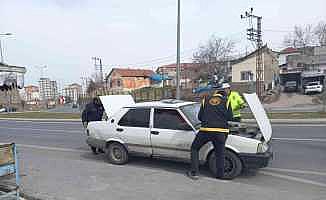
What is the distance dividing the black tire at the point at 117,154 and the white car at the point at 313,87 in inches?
1567

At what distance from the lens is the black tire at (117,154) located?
7523mm

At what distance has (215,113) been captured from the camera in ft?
19.6

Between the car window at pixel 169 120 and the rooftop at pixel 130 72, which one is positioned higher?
the rooftop at pixel 130 72

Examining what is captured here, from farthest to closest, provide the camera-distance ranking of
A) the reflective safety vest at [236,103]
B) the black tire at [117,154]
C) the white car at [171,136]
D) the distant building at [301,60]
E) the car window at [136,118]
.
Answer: the distant building at [301,60] → the reflective safety vest at [236,103] → the black tire at [117,154] → the car window at [136,118] → the white car at [171,136]

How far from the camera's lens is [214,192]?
523 cm

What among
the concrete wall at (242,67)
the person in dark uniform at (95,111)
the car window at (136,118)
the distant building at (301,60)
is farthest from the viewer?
the concrete wall at (242,67)

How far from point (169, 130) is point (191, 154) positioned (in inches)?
32.8

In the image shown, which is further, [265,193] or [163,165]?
[163,165]

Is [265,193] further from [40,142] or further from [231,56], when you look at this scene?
[231,56]

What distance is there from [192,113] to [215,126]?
112cm

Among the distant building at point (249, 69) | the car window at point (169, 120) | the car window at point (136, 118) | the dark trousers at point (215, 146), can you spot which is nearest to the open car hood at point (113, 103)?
the car window at point (136, 118)

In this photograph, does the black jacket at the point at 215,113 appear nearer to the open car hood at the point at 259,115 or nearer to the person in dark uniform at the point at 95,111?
the open car hood at the point at 259,115

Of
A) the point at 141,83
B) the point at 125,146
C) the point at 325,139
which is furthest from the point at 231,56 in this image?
the point at 125,146

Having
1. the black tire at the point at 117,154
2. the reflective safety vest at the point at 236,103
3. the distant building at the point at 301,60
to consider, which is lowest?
the black tire at the point at 117,154
